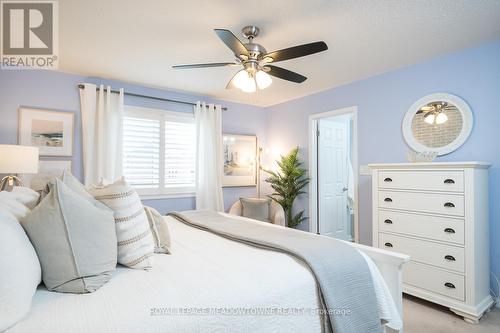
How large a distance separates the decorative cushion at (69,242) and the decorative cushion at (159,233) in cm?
41

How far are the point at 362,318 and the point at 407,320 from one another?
4.24 feet

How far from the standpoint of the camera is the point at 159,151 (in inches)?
152

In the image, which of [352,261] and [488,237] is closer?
[352,261]

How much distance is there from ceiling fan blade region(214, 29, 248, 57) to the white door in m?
2.52

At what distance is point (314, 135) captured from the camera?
4211mm

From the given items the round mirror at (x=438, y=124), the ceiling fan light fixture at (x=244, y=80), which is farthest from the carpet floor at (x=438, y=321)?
the ceiling fan light fixture at (x=244, y=80)

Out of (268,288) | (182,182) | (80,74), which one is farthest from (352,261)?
(80,74)

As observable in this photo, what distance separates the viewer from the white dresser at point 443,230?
2203 millimetres

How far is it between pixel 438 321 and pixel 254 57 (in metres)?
2.61

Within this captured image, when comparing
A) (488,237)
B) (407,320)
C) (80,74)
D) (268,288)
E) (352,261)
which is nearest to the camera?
(268,288)

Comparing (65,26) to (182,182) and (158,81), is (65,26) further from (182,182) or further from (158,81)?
(182,182)

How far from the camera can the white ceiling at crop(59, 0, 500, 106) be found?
197 cm

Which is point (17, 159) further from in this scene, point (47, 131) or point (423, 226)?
point (423, 226)

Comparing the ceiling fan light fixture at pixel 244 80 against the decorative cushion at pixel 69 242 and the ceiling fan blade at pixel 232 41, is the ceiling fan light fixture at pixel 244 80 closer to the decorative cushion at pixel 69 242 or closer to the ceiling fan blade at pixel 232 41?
the ceiling fan blade at pixel 232 41
